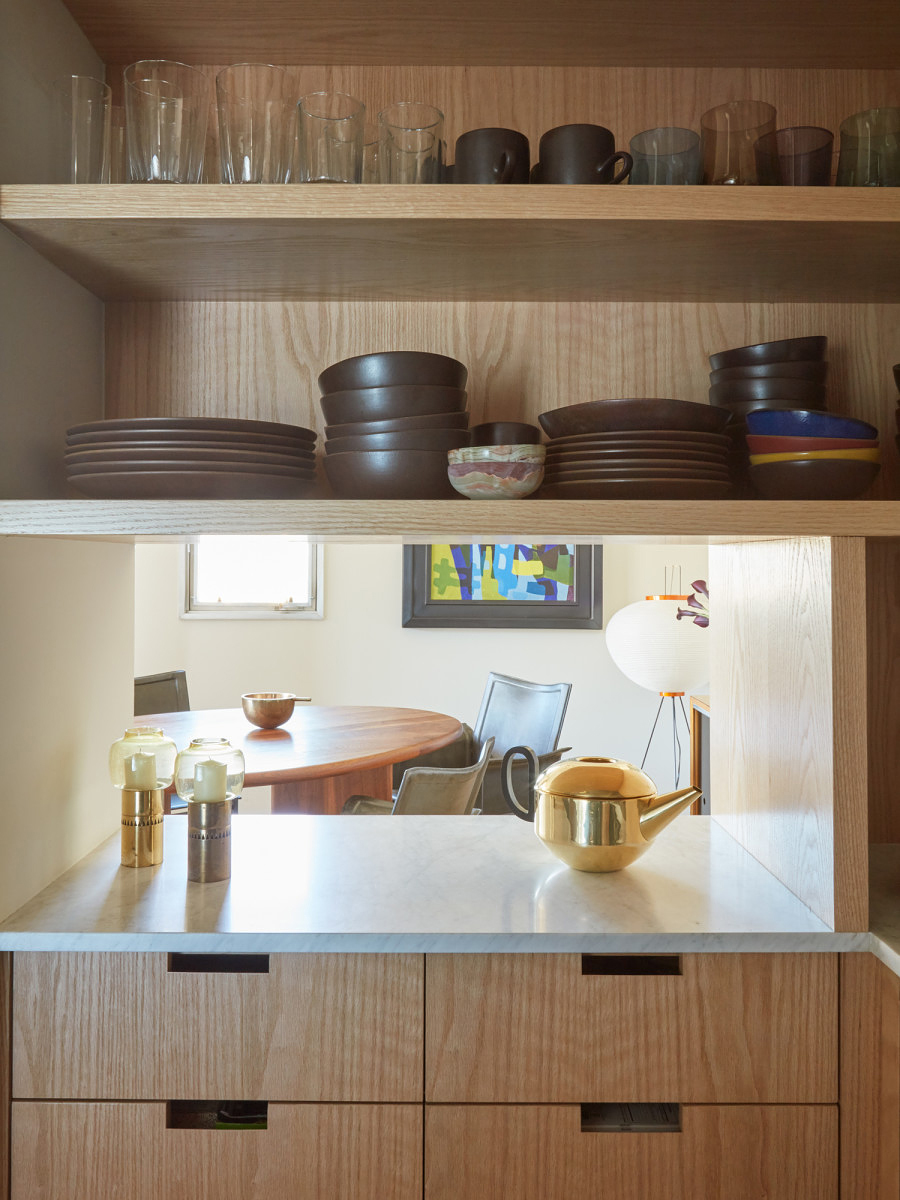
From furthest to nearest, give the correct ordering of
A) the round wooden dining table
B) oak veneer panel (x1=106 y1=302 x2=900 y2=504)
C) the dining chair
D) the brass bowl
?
the brass bowl
the round wooden dining table
the dining chair
oak veneer panel (x1=106 y1=302 x2=900 y2=504)

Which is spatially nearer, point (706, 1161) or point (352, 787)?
point (706, 1161)

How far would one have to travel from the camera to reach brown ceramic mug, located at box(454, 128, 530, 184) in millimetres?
1218

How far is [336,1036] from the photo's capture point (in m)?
1.12

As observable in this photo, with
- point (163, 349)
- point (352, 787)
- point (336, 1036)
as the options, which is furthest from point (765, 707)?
point (352, 787)

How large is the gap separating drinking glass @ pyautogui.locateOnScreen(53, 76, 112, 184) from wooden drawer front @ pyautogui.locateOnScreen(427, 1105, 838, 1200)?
4.35 feet

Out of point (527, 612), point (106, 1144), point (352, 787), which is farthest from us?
point (527, 612)

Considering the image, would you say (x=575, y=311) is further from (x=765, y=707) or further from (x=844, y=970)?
(x=844, y=970)

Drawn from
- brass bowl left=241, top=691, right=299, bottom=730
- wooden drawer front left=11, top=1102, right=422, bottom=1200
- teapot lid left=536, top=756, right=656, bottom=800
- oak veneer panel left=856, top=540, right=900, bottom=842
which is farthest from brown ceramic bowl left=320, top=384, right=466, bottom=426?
brass bowl left=241, top=691, right=299, bottom=730

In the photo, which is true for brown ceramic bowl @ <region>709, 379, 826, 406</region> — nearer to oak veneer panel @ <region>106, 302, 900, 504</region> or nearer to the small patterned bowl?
oak veneer panel @ <region>106, 302, 900, 504</region>

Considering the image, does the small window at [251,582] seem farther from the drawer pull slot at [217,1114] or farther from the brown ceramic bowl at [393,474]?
the drawer pull slot at [217,1114]

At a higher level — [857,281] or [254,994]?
[857,281]

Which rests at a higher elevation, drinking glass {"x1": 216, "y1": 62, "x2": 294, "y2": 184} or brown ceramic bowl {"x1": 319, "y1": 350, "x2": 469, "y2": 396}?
drinking glass {"x1": 216, "y1": 62, "x2": 294, "y2": 184}

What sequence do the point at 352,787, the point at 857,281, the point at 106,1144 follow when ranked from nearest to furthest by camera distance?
1. the point at 106,1144
2. the point at 857,281
3. the point at 352,787

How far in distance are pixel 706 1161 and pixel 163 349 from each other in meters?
1.43
